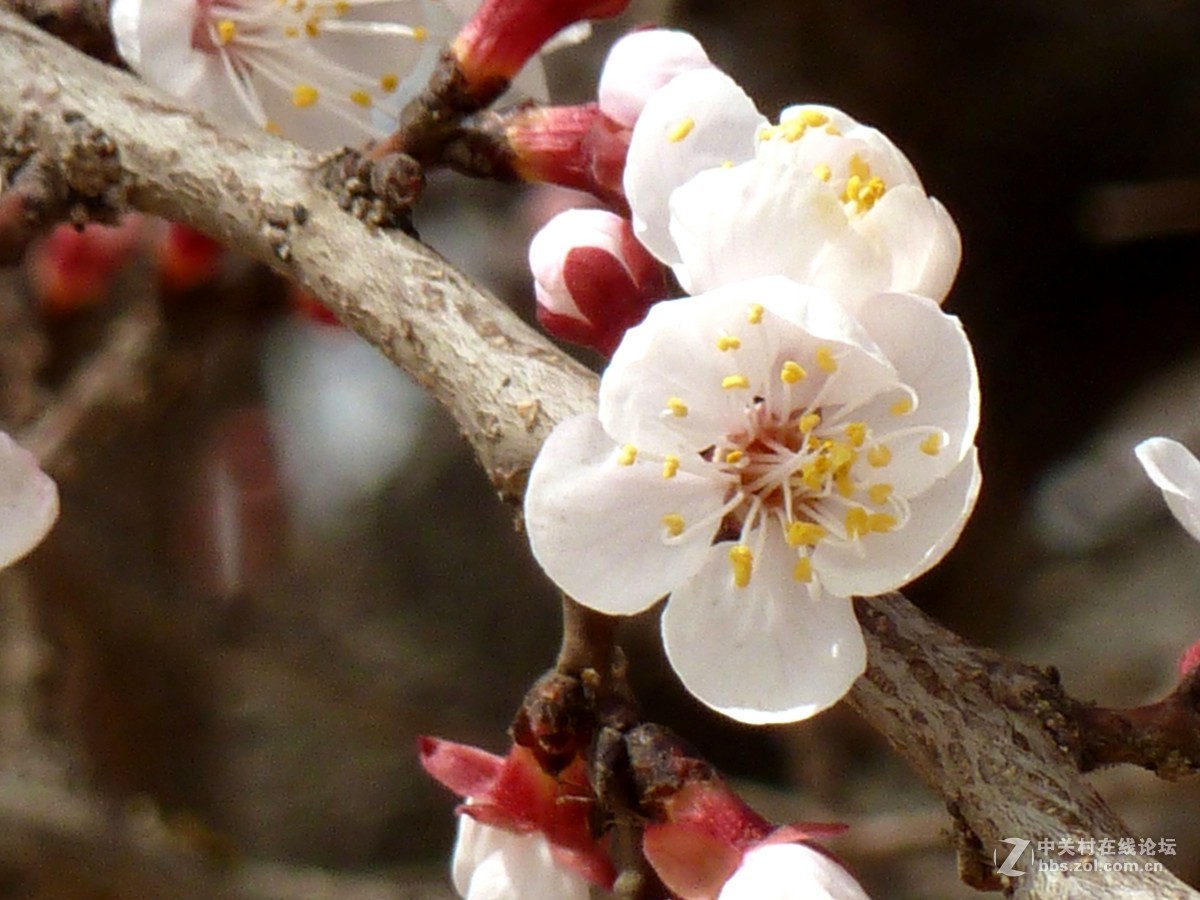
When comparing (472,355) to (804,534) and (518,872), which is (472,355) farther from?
(518,872)

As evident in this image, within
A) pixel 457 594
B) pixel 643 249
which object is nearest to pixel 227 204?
pixel 643 249

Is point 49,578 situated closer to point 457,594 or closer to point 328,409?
point 457,594

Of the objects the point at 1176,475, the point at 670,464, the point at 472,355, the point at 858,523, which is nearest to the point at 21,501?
the point at 472,355

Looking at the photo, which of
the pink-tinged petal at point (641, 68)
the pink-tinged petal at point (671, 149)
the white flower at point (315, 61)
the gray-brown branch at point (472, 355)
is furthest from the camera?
the white flower at point (315, 61)

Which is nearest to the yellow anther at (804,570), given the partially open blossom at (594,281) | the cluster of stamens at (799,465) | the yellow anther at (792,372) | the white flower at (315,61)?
the cluster of stamens at (799,465)

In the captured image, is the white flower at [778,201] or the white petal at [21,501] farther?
the white petal at [21,501]

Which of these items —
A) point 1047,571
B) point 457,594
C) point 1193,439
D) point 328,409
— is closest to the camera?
point 1193,439

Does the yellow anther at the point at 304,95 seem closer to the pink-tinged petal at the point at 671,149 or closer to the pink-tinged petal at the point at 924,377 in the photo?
the pink-tinged petal at the point at 671,149
